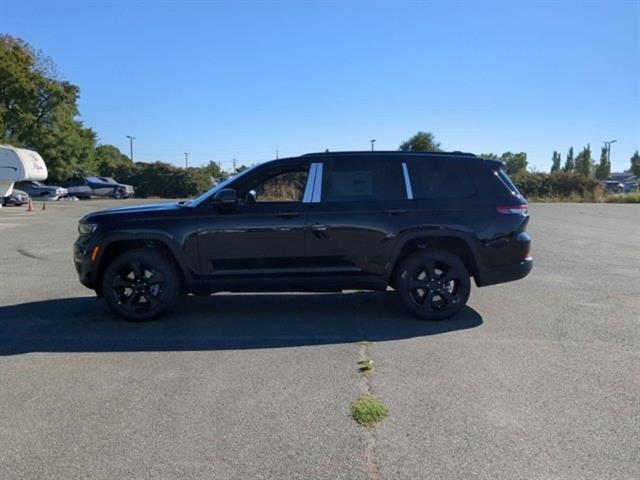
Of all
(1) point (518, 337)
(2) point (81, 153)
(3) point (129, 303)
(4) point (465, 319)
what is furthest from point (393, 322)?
(2) point (81, 153)

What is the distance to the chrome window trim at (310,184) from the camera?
6.46 m

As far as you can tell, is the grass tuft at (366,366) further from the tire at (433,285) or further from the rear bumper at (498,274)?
the rear bumper at (498,274)

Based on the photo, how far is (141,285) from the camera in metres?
6.45

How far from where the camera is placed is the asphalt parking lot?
11.1 ft

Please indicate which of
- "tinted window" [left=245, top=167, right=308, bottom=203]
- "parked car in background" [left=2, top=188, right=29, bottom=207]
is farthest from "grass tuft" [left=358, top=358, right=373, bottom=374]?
"parked car in background" [left=2, top=188, right=29, bottom=207]

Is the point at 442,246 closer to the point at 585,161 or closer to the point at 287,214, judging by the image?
the point at 287,214

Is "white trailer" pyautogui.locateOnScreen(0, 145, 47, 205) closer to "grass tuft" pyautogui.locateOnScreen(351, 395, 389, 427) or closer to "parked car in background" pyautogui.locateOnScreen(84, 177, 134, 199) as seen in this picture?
"parked car in background" pyautogui.locateOnScreen(84, 177, 134, 199)

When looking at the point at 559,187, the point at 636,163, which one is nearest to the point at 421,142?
the point at 559,187

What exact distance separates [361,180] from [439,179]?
0.92 meters

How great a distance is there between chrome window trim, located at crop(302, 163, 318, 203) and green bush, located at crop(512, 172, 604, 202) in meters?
48.2

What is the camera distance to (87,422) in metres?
3.88

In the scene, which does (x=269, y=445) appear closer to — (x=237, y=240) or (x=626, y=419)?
(x=626, y=419)

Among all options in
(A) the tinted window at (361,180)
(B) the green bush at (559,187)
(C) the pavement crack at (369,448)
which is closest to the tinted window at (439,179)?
(A) the tinted window at (361,180)

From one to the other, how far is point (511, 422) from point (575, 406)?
0.63 meters
